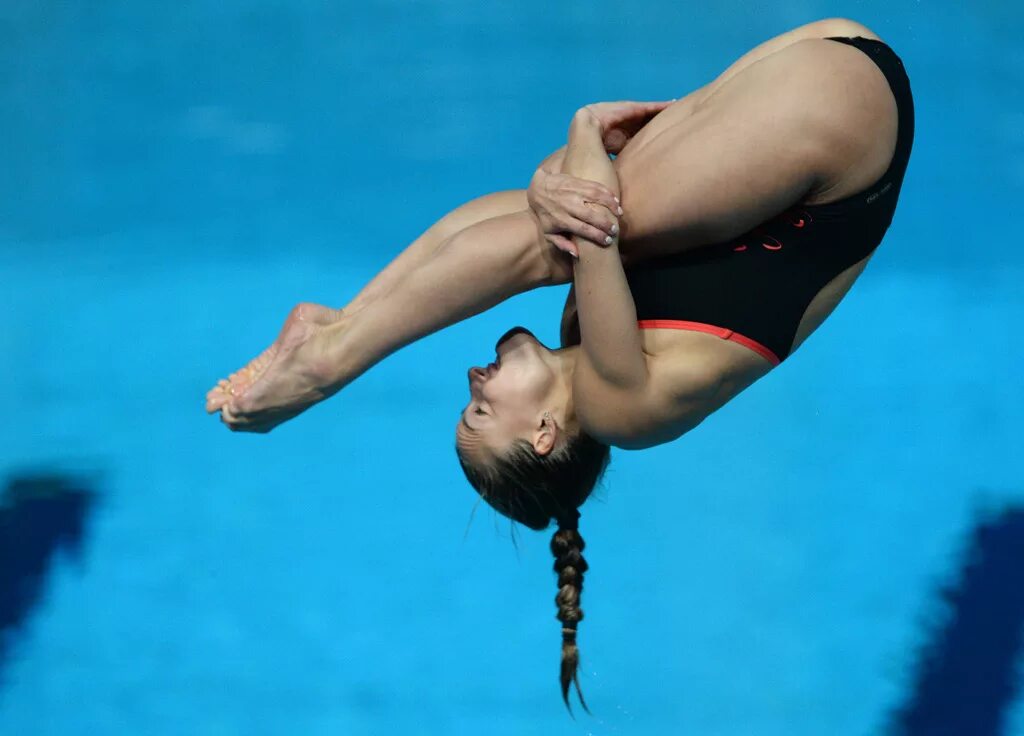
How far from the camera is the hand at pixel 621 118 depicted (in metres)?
2.27

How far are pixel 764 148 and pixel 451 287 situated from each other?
54cm

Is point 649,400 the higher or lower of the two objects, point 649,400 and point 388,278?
the lower

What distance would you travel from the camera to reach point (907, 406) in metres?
3.96

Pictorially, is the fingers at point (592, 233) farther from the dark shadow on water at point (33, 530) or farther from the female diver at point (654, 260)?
the dark shadow on water at point (33, 530)

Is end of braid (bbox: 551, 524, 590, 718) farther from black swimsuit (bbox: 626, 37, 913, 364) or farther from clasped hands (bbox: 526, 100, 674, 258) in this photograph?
clasped hands (bbox: 526, 100, 674, 258)

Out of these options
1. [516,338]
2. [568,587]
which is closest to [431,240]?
[516,338]

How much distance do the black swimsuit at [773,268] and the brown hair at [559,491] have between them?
354 mm

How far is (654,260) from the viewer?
2188 millimetres

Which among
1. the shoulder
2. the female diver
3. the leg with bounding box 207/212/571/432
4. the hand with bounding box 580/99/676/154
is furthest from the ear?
the hand with bounding box 580/99/676/154

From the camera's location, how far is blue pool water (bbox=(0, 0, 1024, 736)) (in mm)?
3570

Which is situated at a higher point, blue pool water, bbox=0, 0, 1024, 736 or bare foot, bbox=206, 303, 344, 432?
blue pool water, bbox=0, 0, 1024, 736

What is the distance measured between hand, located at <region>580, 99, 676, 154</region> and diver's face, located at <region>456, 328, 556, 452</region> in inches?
15.2

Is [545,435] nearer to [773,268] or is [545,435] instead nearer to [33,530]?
[773,268]

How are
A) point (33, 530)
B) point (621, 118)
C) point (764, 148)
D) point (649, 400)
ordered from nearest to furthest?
point (764, 148)
point (649, 400)
point (621, 118)
point (33, 530)
